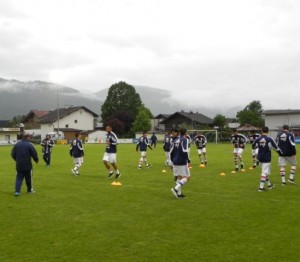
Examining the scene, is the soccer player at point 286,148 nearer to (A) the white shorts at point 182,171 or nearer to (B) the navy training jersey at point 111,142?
(A) the white shorts at point 182,171

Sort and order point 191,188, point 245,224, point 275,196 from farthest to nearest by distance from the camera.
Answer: point 191,188, point 275,196, point 245,224

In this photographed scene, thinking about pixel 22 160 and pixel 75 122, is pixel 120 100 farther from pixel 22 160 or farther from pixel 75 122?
pixel 22 160

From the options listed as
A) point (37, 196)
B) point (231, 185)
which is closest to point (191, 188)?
point (231, 185)

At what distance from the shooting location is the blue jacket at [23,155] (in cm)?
1342

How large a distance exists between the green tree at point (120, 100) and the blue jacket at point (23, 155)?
94.4 metres

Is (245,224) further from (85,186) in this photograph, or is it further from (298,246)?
(85,186)

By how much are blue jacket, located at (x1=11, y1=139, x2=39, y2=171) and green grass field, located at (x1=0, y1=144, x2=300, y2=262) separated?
1000mm

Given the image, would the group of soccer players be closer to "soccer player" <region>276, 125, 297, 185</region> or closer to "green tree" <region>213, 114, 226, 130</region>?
"soccer player" <region>276, 125, 297, 185</region>

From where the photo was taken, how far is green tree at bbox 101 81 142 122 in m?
110

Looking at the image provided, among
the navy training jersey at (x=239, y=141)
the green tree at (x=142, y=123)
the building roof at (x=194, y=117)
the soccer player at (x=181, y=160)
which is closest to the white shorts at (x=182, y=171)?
the soccer player at (x=181, y=160)

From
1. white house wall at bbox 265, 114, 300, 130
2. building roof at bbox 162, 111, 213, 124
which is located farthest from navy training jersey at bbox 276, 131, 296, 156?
building roof at bbox 162, 111, 213, 124

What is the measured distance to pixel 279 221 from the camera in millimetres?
9305

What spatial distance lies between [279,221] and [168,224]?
2.50m

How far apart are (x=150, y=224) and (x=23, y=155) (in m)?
6.08
